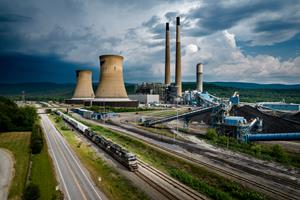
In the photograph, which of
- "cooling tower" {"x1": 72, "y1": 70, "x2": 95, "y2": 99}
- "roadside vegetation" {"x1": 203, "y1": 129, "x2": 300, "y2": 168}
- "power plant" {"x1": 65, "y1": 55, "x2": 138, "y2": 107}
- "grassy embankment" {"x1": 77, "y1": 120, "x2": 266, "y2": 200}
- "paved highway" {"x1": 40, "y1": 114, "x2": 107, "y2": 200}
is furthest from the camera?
"cooling tower" {"x1": 72, "y1": 70, "x2": 95, "y2": 99}

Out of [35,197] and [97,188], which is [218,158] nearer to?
[97,188]

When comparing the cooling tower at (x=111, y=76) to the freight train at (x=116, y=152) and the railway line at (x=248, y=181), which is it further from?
the railway line at (x=248, y=181)

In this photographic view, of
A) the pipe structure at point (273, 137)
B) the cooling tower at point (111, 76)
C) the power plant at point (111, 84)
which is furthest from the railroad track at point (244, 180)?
the power plant at point (111, 84)

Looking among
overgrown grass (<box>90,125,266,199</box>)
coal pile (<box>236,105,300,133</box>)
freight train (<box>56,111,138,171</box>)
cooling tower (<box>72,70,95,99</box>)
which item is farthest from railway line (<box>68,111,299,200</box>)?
cooling tower (<box>72,70,95,99</box>)

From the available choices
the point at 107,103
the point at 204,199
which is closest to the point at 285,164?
the point at 204,199

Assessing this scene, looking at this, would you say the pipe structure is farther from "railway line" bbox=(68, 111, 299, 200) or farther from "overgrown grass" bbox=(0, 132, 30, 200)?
Answer: "overgrown grass" bbox=(0, 132, 30, 200)

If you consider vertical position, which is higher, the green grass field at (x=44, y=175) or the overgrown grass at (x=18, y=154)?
the green grass field at (x=44, y=175)

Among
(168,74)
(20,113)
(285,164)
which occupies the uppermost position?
(168,74)
